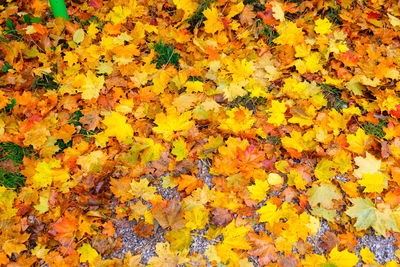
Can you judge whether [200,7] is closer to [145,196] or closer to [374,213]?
[145,196]

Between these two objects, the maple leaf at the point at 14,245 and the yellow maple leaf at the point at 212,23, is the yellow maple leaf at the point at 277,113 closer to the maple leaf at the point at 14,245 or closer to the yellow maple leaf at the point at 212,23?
the yellow maple leaf at the point at 212,23

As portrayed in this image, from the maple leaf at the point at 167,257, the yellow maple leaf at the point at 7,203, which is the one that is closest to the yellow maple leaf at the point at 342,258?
the maple leaf at the point at 167,257

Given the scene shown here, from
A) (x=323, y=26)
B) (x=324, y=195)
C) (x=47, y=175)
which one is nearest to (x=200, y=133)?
(x=324, y=195)

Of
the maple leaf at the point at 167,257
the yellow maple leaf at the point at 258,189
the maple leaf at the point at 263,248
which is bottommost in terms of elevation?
the maple leaf at the point at 167,257

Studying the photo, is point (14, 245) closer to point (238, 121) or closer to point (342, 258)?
point (238, 121)

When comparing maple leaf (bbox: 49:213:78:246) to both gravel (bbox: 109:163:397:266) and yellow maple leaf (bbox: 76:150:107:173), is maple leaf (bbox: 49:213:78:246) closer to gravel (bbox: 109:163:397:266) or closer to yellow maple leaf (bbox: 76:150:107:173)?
gravel (bbox: 109:163:397:266)
